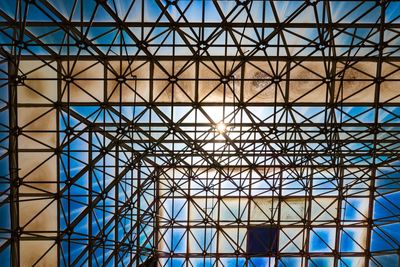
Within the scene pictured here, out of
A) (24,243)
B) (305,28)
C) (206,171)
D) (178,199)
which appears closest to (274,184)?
(206,171)

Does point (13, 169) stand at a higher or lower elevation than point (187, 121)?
lower

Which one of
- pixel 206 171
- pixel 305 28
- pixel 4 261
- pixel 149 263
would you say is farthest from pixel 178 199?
pixel 305 28

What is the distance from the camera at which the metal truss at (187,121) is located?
14.5 meters

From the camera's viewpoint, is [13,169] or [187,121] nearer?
[13,169]

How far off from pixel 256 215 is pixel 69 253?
897cm

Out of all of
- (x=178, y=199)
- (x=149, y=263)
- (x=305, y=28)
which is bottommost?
(x=149, y=263)

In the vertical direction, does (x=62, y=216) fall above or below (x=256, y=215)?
below

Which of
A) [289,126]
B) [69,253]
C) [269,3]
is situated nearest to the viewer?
[269,3]

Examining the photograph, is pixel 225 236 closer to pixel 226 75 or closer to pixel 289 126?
pixel 289 126

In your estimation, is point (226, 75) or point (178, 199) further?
point (178, 199)

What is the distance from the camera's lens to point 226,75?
15.8 m

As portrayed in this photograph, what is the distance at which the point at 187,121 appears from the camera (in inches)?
675

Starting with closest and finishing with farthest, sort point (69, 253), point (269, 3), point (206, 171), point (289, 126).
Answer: point (269, 3) → point (69, 253) → point (289, 126) → point (206, 171)

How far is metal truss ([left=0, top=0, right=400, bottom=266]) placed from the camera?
14469 millimetres
